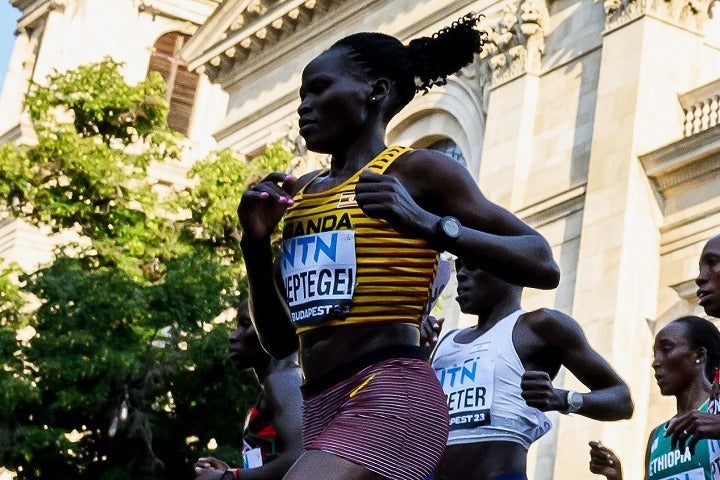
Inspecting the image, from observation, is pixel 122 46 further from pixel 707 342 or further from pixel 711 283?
pixel 711 283

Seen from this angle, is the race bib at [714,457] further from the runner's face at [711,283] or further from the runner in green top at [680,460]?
the runner's face at [711,283]

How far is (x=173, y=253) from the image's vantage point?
2683 cm

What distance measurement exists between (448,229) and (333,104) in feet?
2.51

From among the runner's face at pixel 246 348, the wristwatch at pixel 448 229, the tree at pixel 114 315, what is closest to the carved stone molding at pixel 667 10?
the tree at pixel 114 315

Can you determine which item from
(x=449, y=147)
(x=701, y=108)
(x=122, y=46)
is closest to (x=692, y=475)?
(x=701, y=108)

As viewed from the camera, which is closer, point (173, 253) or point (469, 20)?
point (469, 20)

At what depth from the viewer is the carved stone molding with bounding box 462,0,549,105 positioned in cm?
2806

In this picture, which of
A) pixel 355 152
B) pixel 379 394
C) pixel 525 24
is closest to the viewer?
pixel 379 394

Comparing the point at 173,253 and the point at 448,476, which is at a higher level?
the point at 173,253

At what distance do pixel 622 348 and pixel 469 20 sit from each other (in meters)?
17.4

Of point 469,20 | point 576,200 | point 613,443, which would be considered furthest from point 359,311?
point 576,200

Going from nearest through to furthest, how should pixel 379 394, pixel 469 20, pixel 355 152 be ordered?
pixel 379 394 → pixel 355 152 → pixel 469 20

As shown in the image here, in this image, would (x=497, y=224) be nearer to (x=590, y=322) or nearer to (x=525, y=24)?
(x=590, y=322)

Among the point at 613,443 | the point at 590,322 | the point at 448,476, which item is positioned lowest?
the point at 448,476
